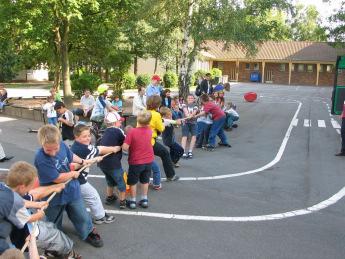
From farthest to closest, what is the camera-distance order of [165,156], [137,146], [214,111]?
[214,111] → [165,156] → [137,146]

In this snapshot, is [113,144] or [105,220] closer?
[105,220]

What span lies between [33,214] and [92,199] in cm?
157

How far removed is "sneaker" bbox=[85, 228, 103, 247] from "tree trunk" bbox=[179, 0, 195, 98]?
13486 millimetres

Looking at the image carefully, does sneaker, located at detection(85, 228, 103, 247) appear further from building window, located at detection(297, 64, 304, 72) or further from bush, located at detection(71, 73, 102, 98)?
building window, located at detection(297, 64, 304, 72)

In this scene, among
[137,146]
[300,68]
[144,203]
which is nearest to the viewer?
[137,146]

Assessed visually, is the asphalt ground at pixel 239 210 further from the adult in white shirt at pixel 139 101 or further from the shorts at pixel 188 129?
the adult in white shirt at pixel 139 101

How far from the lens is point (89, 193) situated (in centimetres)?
572

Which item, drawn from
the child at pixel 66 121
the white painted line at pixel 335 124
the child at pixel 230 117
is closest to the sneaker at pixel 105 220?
the child at pixel 66 121

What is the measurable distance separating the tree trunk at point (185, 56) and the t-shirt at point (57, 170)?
1336 centimetres

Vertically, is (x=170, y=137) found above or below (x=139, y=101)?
below

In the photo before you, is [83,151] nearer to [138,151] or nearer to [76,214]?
[76,214]

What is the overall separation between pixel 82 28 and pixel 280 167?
55.5 feet

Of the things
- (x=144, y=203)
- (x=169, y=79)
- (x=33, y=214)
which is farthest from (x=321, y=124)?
(x=169, y=79)

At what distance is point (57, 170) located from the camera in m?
4.97
